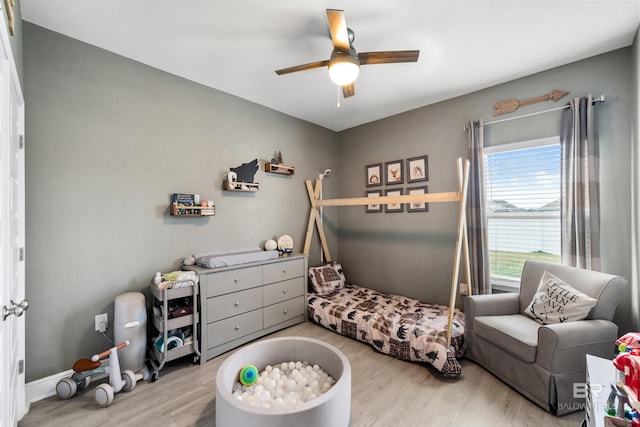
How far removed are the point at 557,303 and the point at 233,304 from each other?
2.76 m

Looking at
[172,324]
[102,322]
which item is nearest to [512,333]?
[172,324]

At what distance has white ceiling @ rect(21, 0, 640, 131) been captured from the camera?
1.81 meters

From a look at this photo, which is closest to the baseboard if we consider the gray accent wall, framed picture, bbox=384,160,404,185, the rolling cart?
the gray accent wall

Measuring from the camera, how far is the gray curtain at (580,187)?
2.28 metres

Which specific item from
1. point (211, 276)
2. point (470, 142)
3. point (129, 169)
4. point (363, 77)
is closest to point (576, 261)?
point (470, 142)

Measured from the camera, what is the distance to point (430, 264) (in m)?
3.38

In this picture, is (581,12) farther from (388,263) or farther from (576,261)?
(388,263)

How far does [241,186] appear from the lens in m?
3.08

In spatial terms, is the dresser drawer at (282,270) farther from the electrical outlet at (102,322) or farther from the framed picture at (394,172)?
the framed picture at (394,172)

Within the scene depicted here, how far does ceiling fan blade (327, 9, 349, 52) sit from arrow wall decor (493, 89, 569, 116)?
204 cm

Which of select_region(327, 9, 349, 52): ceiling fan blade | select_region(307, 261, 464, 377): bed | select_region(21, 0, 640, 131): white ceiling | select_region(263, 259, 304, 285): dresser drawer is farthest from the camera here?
select_region(263, 259, 304, 285): dresser drawer

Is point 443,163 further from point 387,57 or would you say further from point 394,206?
point 387,57

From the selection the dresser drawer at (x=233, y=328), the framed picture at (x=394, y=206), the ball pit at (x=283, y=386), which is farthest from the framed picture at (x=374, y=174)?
the ball pit at (x=283, y=386)

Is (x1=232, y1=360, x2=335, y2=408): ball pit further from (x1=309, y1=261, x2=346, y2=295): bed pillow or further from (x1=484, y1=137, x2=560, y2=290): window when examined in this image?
(x1=484, y1=137, x2=560, y2=290): window
